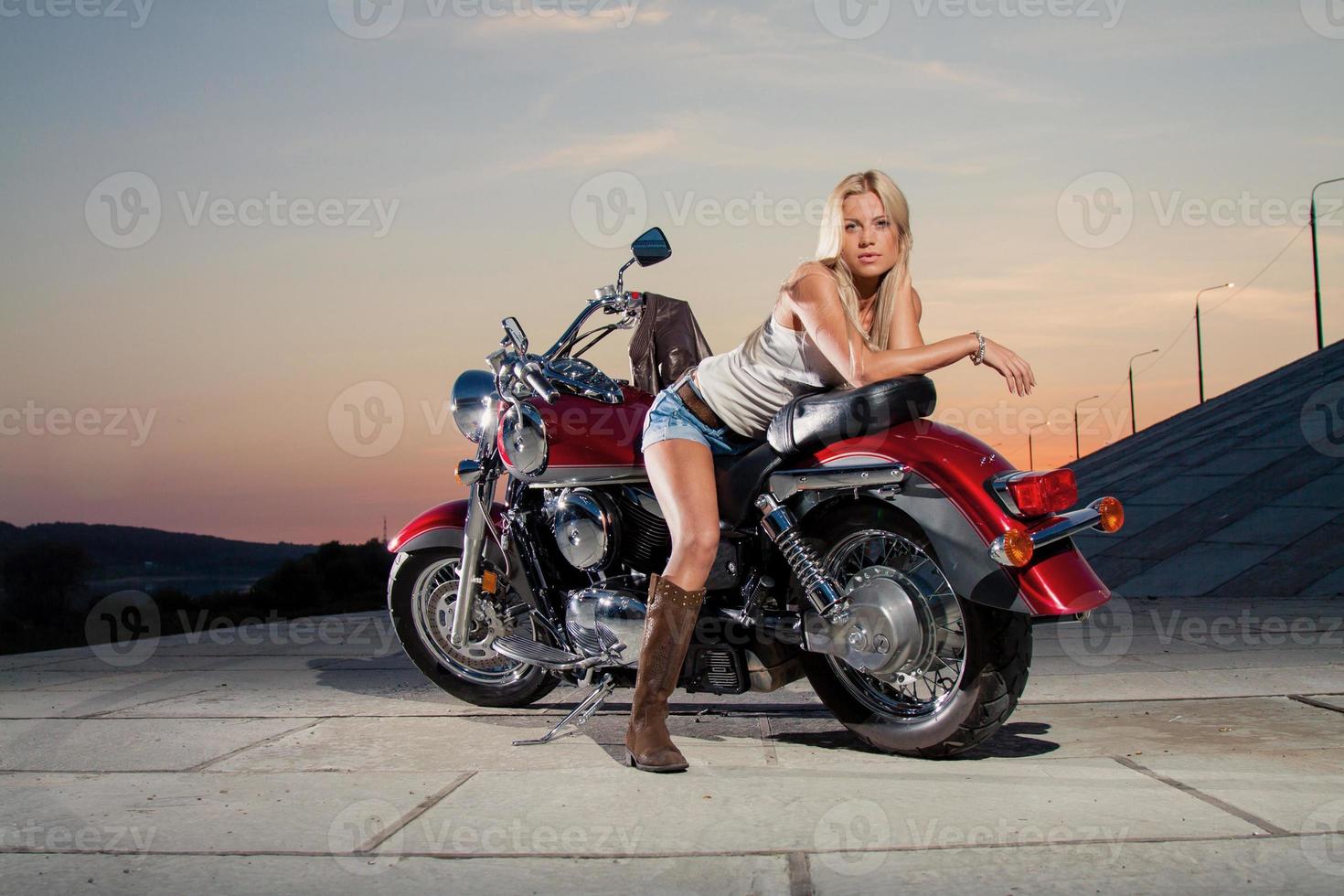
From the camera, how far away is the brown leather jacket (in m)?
4.56

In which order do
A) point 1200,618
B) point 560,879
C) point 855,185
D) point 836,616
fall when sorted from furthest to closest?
point 1200,618
point 855,185
point 836,616
point 560,879

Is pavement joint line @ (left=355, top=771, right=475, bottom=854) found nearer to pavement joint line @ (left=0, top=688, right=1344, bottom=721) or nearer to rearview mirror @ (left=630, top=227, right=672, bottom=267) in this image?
pavement joint line @ (left=0, top=688, right=1344, bottom=721)

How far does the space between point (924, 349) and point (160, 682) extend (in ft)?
13.3

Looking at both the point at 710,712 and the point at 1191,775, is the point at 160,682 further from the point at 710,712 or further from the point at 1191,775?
the point at 1191,775

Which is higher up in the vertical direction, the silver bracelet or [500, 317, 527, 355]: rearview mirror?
[500, 317, 527, 355]: rearview mirror

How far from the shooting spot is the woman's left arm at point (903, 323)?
3865 millimetres

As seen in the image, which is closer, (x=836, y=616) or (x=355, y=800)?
(x=355, y=800)

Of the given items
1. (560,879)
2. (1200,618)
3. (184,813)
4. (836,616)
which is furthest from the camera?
(1200,618)

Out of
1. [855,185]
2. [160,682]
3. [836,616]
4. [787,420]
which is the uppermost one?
[855,185]

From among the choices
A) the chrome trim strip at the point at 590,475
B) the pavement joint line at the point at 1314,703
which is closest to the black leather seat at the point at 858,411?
the chrome trim strip at the point at 590,475

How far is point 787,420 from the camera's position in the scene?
3.67 meters

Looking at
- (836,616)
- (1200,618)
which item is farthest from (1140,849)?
(1200,618)

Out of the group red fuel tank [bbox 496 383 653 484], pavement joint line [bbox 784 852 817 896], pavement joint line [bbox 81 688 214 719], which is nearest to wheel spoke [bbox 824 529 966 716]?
red fuel tank [bbox 496 383 653 484]

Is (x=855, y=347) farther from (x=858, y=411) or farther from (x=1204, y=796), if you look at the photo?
(x=1204, y=796)
